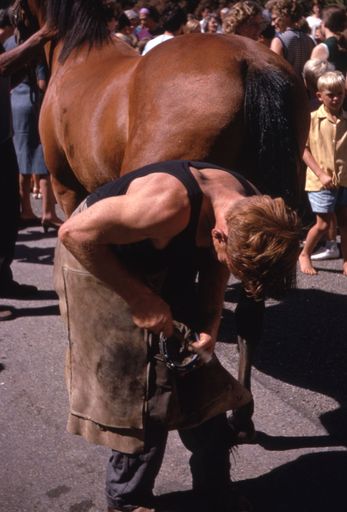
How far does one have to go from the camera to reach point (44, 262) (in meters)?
6.43

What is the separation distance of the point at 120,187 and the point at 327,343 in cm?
240

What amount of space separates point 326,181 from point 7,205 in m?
2.27

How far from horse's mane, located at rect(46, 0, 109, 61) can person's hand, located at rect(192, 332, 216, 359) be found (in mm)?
2609

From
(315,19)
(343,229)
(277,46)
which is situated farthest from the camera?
(315,19)

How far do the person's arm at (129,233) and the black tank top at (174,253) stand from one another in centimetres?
5

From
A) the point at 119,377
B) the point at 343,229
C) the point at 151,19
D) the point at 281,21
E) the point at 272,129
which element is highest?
the point at 272,129

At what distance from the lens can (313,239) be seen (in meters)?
5.85

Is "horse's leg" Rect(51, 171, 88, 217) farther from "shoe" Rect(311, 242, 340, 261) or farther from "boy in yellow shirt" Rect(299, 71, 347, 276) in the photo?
"shoe" Rect(311, 242, 340, 261)

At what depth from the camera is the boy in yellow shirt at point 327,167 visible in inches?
224

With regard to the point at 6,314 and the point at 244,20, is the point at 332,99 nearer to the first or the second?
the point at 244,20

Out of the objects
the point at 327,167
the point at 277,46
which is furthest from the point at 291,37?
the point at 327,167

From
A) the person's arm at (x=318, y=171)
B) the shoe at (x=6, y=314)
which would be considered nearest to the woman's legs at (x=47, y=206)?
the shoe at (x=6, y=314)

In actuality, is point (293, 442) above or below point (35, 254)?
above

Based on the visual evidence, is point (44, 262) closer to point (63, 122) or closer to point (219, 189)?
point (63, 122)
